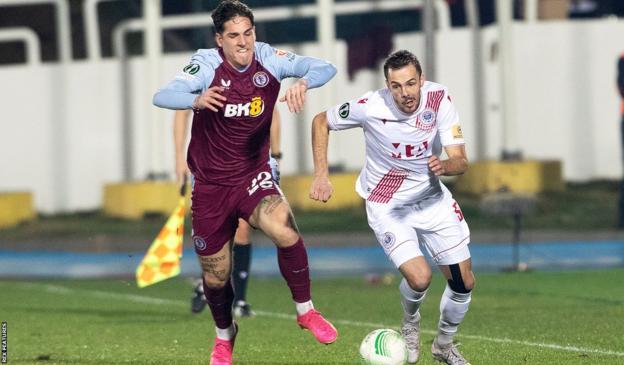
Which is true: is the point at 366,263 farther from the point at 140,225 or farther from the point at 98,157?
the point at 98,157

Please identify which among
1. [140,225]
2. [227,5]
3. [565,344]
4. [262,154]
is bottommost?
[140,225]

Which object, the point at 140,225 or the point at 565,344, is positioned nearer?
the point at 565,344

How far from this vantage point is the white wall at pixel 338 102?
92.8ft

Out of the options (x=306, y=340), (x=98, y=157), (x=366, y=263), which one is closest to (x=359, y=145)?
(x=98, y=157)

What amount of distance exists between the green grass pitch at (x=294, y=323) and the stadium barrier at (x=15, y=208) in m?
8.63

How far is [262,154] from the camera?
32.9ft

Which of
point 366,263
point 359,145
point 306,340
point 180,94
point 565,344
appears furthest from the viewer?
point 359,145

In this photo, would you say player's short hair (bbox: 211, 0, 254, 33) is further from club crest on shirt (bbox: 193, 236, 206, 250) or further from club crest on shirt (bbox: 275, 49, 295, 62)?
club crest on shirt (bbox: 193, 236, 206, 250)

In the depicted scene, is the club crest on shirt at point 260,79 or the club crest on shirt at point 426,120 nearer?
the club crest on shirt at point 260,79

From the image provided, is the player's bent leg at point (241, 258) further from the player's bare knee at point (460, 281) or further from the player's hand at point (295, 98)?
the player's hand at point (295, 98)

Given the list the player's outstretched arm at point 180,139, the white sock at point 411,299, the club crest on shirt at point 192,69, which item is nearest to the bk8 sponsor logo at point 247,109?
the club crest on shirt at point 192,69

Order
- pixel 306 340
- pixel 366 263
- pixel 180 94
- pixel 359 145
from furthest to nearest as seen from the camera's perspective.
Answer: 1. pixel 359 145
2. pixel 366 263
3. pixel 306 340
4. pixel 180 94

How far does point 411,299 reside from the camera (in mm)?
10328

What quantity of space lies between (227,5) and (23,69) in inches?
827
